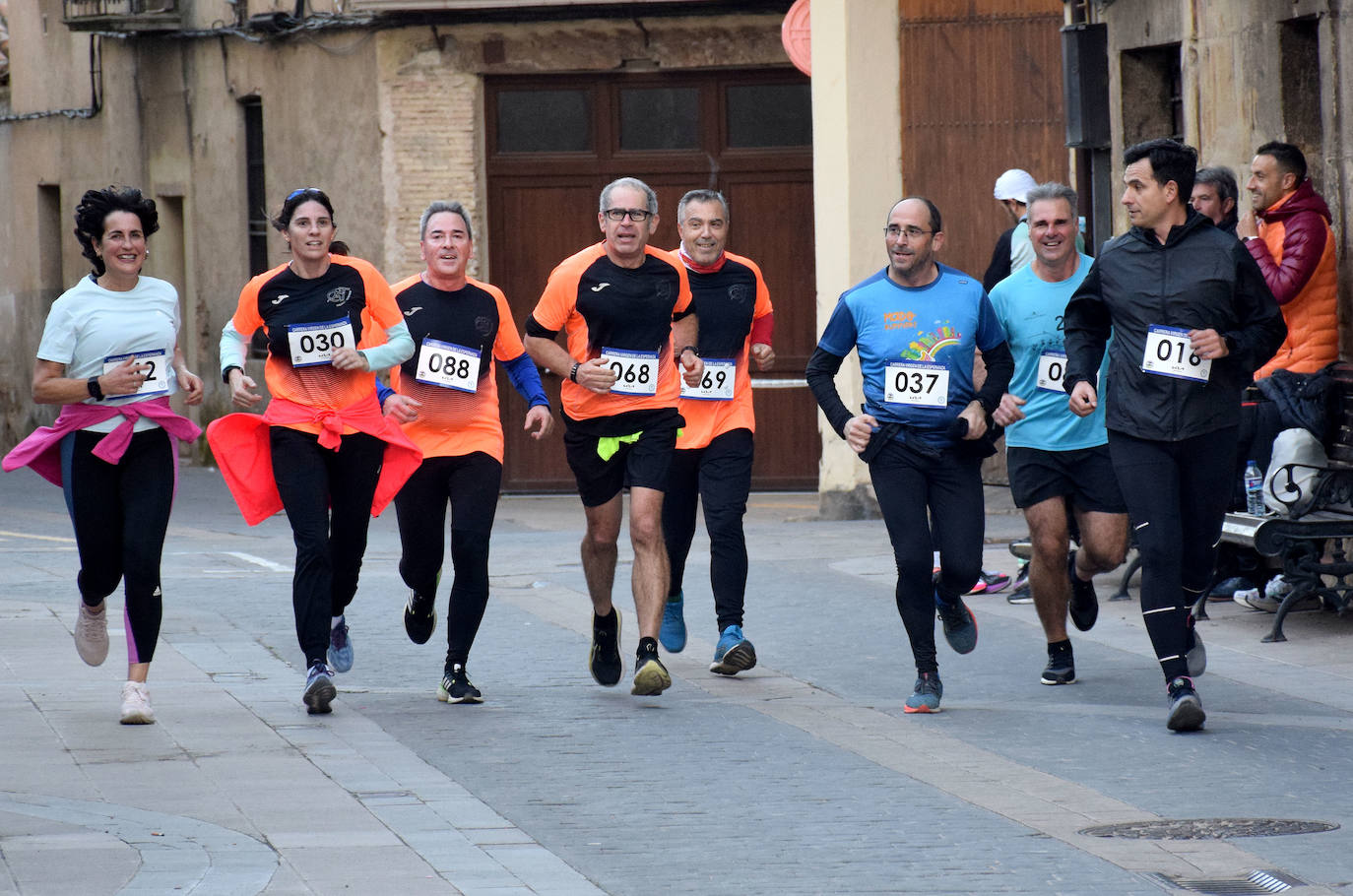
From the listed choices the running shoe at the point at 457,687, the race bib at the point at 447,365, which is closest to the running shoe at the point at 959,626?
the running shoe at the point at 457,687

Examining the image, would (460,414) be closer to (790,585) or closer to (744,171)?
(790,585)

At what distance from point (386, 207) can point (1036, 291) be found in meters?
12.1

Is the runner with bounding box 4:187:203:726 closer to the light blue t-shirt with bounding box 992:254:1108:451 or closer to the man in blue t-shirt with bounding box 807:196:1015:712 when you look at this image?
the man in blue t-shirt with bounding box 807:196:1015:712

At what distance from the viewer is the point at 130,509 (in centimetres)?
821

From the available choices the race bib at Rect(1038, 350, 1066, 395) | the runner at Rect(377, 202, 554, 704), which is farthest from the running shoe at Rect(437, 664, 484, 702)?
the race bib at Rect(1038, 350, 1066, 395)

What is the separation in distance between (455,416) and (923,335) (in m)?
1.81

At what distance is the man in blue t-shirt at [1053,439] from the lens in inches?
346

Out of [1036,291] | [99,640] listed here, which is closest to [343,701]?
[99,640]

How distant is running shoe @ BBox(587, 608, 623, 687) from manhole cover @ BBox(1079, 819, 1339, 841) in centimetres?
298

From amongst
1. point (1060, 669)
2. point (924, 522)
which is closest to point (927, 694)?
point (924, 522)

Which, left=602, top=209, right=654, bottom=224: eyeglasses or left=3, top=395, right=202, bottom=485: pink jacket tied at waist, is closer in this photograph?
left=3, top=395, right=202, bottom=485: pink jacket tied at waist

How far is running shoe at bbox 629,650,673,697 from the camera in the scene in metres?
8.45

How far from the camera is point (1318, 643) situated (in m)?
9.85

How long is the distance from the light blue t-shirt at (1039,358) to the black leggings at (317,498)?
8.12 feet
